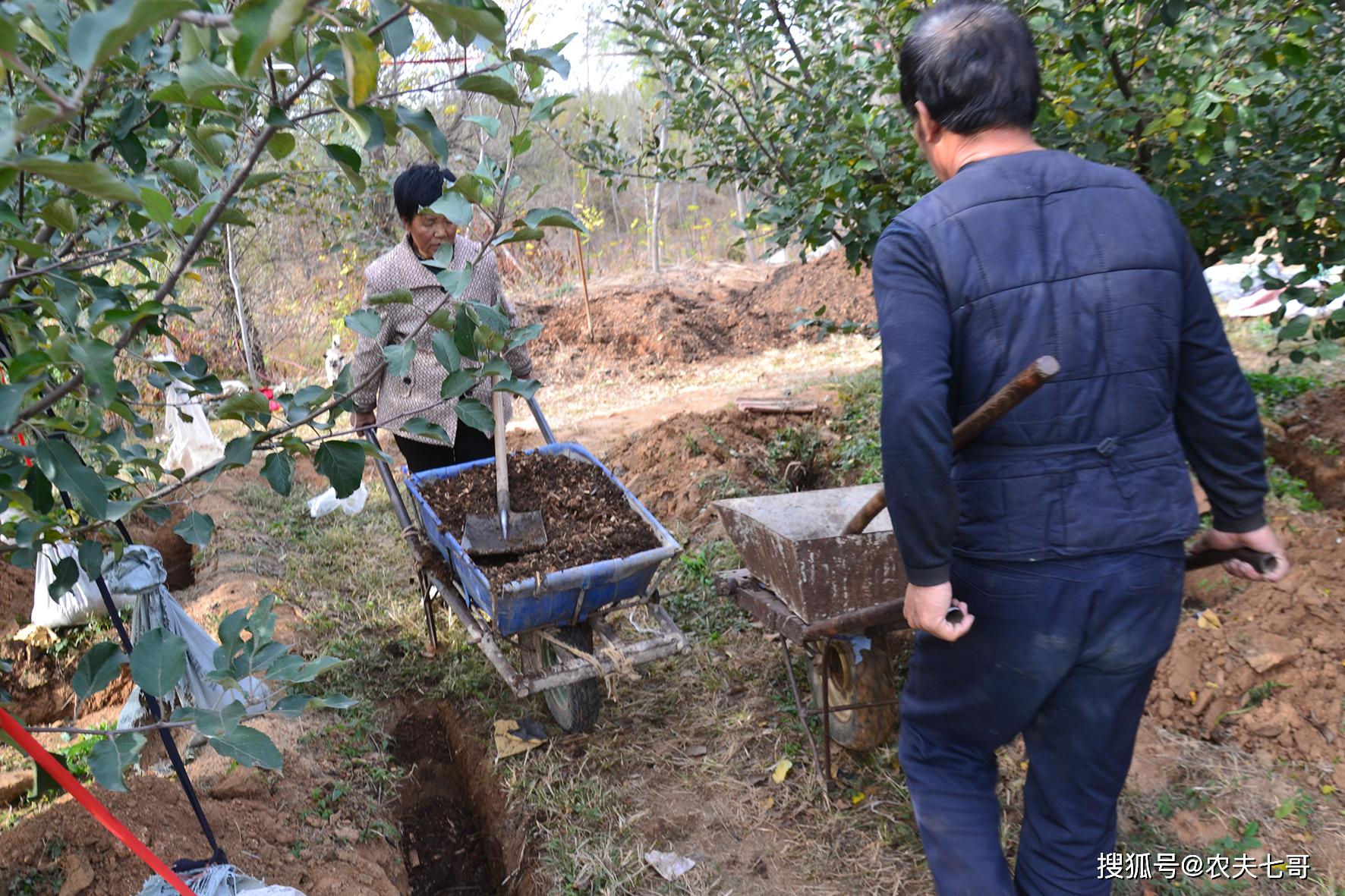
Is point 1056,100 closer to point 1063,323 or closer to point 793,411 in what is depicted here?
point 1063,323

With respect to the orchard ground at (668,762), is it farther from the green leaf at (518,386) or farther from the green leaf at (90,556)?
the green leaf at (518,386)

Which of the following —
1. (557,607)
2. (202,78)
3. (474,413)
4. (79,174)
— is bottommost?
(557,607)

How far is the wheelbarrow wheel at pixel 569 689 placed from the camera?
3314mm

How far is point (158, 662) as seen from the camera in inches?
57.5

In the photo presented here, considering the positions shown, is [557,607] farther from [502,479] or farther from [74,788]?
[74,788]

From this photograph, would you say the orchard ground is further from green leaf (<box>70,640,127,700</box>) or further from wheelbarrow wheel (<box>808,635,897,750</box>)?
green leaf (<box>70,640,127,700</box>)

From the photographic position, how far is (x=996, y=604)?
181 cm

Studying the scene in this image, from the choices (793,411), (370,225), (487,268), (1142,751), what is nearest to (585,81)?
(370,225)

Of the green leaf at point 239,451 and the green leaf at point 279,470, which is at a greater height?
the green leaf at point 239,451

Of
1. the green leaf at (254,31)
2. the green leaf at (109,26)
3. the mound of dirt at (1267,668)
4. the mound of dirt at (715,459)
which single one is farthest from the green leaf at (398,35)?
the mound of dirt at (715,459)

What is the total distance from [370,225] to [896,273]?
10359mm

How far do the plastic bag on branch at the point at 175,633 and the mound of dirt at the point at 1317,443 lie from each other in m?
4.99

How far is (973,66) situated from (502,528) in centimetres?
212

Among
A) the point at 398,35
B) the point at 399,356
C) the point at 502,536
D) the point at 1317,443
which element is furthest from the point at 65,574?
the point at 1317,443
